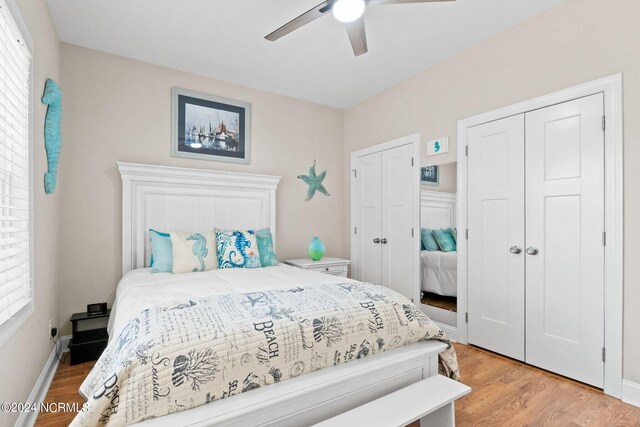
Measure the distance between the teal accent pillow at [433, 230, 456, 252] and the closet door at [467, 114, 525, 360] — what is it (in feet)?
0.57

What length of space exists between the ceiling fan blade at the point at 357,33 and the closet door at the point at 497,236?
1.31 meters

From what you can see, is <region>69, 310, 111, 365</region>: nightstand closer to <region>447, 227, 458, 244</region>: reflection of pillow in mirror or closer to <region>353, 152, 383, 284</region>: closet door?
<region>353, 152, 383, 284</region>: closet door

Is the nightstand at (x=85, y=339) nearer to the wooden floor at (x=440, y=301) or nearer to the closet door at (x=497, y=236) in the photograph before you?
the wooden floor at (x=440, y=301)

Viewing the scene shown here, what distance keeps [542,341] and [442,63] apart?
2.57 meters

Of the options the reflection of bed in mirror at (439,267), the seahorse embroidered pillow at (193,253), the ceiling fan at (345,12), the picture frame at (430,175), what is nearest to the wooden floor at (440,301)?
the reflection of bed in mirror at (439,267)

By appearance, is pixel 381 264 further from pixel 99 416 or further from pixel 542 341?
pixel 99 416

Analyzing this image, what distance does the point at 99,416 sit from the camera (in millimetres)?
1118

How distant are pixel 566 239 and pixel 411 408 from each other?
174 centimetres

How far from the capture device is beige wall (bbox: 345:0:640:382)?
6.68 feet

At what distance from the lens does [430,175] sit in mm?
3320

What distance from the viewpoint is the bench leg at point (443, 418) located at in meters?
1.61

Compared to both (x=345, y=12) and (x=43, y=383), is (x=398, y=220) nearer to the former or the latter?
(x=345, y=12)

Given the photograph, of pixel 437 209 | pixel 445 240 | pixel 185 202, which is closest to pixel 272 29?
pixel 185 202

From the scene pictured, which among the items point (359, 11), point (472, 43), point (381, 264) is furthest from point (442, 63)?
point (381, 264)
